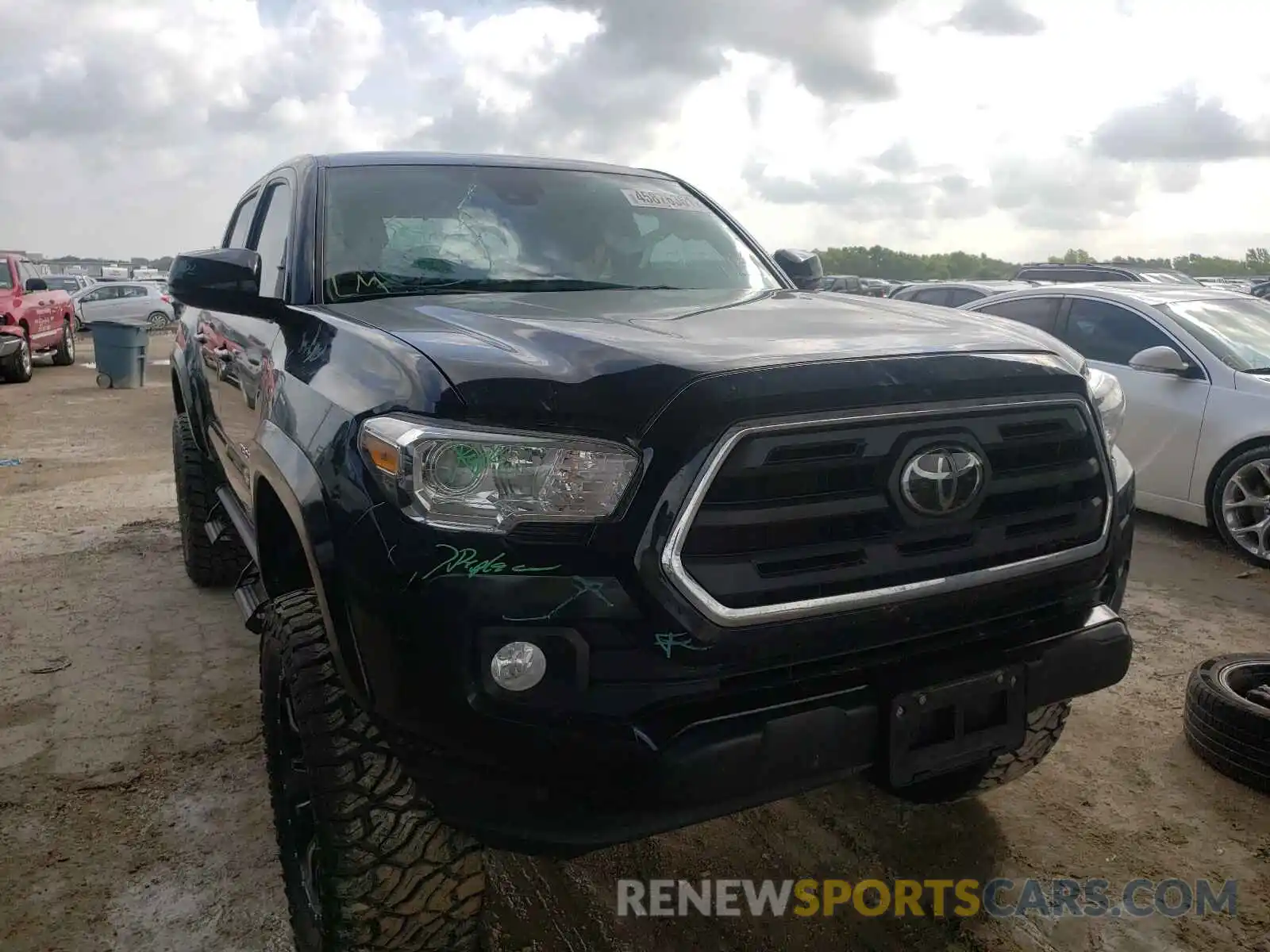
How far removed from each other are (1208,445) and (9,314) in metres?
15.9

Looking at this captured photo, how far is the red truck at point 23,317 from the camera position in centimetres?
1495

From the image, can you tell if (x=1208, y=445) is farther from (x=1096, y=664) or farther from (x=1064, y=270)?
(x=1064, y=270)

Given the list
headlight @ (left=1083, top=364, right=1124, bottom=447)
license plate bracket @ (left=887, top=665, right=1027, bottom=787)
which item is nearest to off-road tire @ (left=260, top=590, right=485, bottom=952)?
license plate bracket @ (left=887, top=665, right=1027, bottom=787)

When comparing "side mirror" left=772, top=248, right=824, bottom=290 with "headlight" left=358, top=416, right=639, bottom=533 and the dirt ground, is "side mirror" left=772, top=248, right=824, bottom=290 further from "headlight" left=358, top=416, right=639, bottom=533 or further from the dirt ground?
"headlight" left=358, top=416, right=639, bottom=533

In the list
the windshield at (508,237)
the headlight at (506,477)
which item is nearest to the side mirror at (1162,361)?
the windshield at (508,237)

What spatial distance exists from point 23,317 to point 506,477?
16.8 metres

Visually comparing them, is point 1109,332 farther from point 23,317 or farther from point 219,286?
A: point 23,317

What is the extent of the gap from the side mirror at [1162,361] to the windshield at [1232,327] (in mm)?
217

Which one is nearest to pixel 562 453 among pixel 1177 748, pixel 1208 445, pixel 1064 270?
pixel 1177 748

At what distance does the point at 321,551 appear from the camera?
1.98 m

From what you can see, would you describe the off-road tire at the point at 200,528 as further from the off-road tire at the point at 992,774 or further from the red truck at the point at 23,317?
the red truck at the point at 23,317

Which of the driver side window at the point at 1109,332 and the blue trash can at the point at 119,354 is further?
the blue trash can at the point at 119,354

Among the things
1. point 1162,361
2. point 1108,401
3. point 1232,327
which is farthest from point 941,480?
point 1232,327

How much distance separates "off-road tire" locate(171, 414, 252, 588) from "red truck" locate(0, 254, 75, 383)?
469 inches
